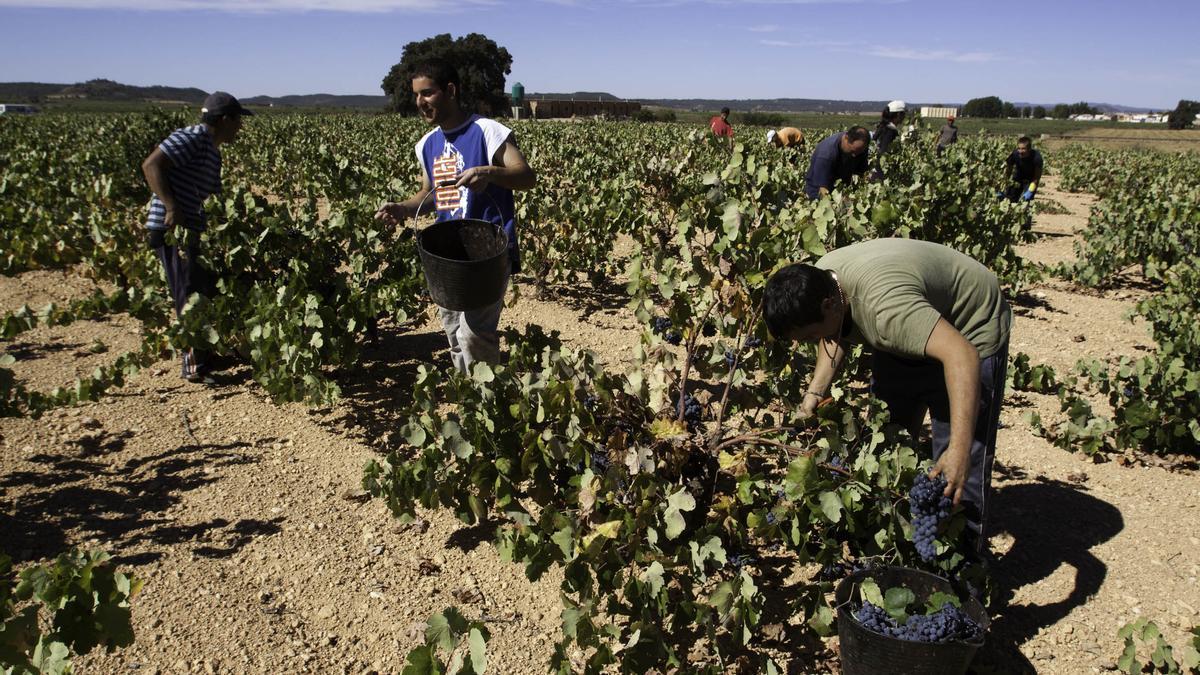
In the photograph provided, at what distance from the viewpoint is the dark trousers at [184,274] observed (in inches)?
167

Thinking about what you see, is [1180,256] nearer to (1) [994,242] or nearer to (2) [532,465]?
(1) [994,242]

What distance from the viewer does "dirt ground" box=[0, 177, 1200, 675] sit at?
2527mm

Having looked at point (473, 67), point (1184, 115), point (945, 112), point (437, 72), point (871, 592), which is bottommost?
point (871, 592)

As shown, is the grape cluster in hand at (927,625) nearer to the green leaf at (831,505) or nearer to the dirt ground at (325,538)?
the green leaf at (831,505)

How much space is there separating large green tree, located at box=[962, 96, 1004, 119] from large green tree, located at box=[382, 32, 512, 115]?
64.0m

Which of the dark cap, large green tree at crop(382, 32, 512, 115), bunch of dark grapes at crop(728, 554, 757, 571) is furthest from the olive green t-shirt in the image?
large green tree at crop(382, 32, 512, 115)

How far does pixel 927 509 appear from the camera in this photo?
2.23 meters

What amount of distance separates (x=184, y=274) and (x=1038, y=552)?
451 cm

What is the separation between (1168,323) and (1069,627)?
121 inches

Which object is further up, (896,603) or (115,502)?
(896,603)

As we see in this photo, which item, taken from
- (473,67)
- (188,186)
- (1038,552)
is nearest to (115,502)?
(188,186)

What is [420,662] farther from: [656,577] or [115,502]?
[115,502]

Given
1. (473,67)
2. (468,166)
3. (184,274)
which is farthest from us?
(473,67)

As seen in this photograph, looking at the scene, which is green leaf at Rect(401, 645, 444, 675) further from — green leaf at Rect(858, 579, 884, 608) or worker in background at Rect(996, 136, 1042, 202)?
worker in background at Rect(996, 136, 1042, 202)
